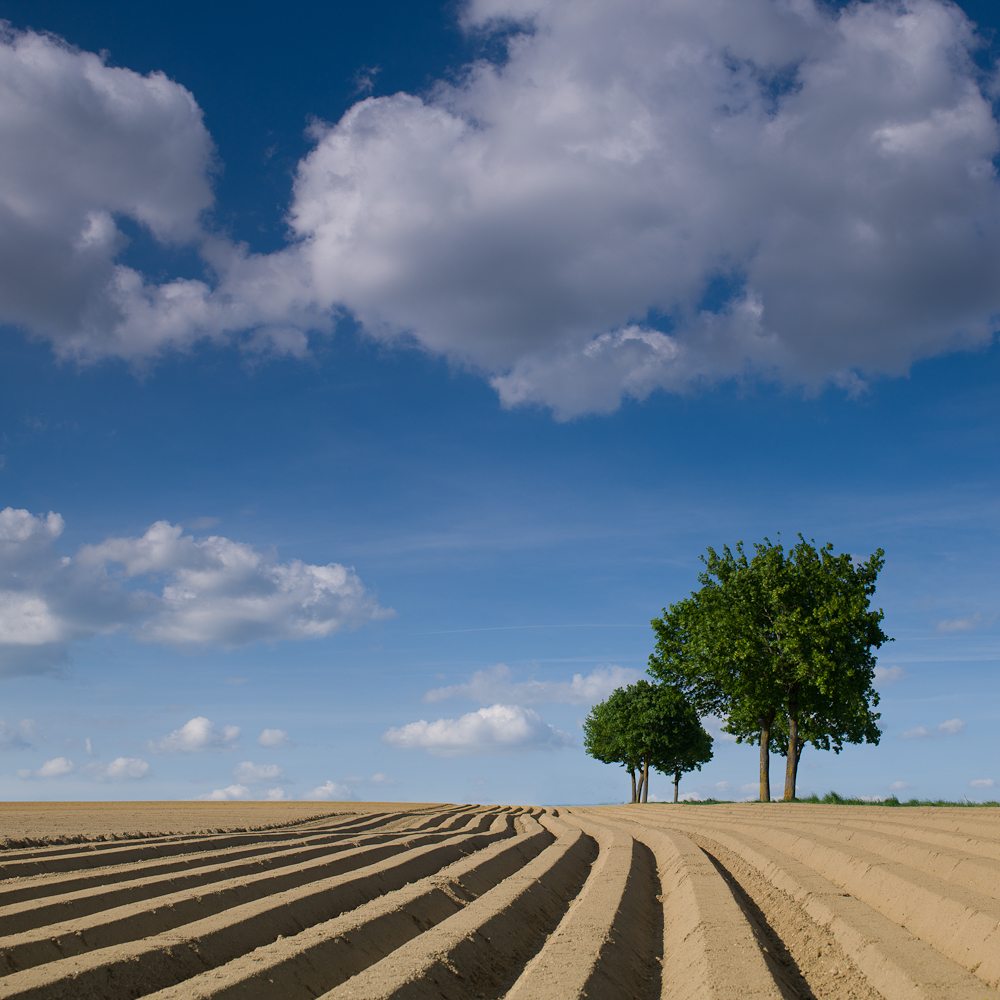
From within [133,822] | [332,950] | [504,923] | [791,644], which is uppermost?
[791,644]

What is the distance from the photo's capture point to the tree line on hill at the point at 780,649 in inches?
991

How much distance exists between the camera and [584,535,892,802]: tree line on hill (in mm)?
25172

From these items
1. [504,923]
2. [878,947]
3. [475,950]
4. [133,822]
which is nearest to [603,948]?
[475,950]

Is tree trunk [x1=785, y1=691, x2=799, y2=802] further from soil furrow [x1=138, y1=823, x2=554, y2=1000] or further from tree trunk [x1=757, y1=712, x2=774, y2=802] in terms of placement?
soil furrow [x1=138, y1=823, x2=554, y2=1000]

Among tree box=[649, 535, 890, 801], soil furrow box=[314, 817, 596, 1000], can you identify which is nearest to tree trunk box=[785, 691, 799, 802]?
tree box=[649, 535, 890, 801]

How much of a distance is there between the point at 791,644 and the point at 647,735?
18764 millimetres

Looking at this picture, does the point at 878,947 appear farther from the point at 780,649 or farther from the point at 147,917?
the point at 780,649

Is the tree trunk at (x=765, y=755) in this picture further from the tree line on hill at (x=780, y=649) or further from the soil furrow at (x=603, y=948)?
the soil furrow at (x=603, y=948)

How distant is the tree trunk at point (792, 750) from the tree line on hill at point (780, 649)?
34 millimetres

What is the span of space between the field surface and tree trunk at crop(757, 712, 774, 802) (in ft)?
59.1

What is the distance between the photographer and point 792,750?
25.9 metres

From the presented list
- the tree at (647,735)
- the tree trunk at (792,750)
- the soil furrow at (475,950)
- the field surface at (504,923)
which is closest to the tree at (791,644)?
the tree trunk at (792,750)

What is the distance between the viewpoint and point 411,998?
382cm

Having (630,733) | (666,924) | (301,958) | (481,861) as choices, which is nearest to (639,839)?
(481,861)
